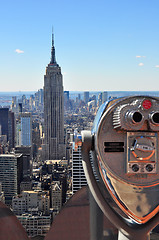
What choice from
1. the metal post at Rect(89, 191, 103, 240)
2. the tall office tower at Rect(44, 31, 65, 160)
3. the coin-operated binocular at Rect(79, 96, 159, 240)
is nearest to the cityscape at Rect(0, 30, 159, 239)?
the tall office tower at Rect(44, 31, 65, 160)

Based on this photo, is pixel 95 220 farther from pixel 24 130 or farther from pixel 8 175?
pixel 24 130

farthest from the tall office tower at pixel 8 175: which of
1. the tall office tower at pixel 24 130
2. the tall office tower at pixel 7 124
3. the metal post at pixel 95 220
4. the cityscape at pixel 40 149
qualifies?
the metal post at pixel 95 220

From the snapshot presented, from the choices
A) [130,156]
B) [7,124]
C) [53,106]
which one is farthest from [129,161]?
[7,124]

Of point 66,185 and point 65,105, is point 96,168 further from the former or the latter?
point 65,105

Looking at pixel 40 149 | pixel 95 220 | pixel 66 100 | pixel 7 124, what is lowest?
pixel 40 149

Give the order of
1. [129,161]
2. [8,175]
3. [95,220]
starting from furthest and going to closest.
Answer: [8,175] < [95,220] < [129,161]

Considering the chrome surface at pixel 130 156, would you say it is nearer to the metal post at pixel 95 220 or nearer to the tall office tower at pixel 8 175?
the metal post at pixel 95 220
